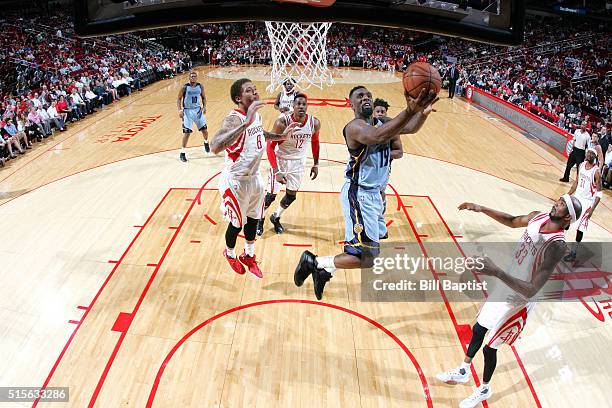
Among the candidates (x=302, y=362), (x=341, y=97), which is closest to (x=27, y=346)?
(x=302, y=362)

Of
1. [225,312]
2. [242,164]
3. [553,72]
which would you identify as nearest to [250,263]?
[225,312]

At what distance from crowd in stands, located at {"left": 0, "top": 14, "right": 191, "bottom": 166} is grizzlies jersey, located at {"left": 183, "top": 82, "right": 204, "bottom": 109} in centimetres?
387

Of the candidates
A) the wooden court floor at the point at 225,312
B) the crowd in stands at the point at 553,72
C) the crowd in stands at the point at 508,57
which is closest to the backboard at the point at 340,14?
the wooden court floor at the point at 225,312

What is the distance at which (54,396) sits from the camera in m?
3.72

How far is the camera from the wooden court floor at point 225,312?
388cm

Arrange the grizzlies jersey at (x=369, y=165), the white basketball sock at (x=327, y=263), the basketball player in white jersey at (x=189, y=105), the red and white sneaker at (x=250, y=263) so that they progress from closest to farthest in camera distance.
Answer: the grizzlies jersey at (x=369, y=165) → the white basketball sock at (x=327, y=263) → the red and white sneaker at (x=250, y=263) → the basketball player in white jersey at (x=189, y=105)

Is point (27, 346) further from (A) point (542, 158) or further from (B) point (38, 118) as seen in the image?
(A) point (542, 158)

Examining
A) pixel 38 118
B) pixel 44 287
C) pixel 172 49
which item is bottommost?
pixel 44 287

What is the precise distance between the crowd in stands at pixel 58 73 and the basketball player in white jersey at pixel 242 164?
721cm

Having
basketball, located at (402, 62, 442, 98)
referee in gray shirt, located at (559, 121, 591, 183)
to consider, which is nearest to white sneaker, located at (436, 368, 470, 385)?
basketball, located at (402, 62, 442, 98)

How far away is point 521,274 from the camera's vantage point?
10.9ft

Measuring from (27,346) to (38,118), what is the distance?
8.64 meters

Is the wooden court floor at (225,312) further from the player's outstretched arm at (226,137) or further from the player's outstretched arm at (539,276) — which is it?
the player's outstretched arm at (226,137)

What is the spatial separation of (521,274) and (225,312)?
2884 mm
